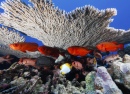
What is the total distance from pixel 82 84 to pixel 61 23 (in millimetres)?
1539

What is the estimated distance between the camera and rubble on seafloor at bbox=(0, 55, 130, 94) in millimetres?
2836

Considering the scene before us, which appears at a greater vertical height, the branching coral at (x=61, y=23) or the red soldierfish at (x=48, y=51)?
the branching coral at (x=61, y=23)

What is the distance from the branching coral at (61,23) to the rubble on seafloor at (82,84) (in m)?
1.14

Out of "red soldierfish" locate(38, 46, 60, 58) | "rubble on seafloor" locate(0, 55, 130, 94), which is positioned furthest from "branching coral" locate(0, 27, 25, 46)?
"rubble on seafloor" locate(0, 55, 130, 94)

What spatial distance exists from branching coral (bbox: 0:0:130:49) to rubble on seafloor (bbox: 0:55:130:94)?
1.14 metres

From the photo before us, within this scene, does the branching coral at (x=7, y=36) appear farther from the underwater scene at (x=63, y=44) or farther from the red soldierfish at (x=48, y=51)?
the red soldierfish at (x=48, y=51)

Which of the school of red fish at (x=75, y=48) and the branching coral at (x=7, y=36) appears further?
the branching coral at (x=7, y=36)

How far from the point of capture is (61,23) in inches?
164

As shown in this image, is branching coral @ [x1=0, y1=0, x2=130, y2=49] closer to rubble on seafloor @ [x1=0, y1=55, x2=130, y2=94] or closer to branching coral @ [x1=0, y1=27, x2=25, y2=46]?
branching coral @ [x1=0, y1=27, x2=25, y2=46]

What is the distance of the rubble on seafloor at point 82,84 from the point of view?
2.84 metres

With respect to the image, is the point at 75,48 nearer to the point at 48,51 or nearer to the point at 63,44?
the point at 48,51

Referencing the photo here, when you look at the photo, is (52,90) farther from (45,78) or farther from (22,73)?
(22,73)

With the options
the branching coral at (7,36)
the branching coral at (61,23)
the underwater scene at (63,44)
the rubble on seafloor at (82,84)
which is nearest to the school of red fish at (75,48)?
the underwater scene at (63,44)

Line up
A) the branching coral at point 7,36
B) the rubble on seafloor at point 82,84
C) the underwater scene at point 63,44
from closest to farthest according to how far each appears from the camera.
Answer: the rubble on seafloor at point 82,84 → the underwater scene at point 63,44 → the branching coral at point 7,36
